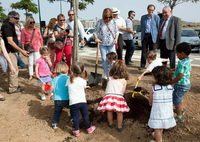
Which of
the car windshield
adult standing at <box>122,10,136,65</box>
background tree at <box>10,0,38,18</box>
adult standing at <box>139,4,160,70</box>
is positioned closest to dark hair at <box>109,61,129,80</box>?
adult standing at <box>139,4,160,70</box>

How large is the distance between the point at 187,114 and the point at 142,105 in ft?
2.68

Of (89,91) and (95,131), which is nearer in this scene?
(95,131)

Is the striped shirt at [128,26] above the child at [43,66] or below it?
above

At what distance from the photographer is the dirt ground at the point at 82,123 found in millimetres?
2828

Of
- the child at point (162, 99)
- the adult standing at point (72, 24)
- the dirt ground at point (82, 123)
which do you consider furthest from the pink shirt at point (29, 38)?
the child at point (162, 99)

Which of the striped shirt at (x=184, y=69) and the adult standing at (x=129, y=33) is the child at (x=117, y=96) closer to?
the striped shirt at (x=184, y=69)

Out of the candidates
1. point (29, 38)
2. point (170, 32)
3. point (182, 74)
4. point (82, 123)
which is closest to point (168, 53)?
point (170, 32)

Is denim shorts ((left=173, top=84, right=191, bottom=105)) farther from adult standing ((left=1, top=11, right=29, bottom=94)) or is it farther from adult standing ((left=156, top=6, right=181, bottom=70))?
adult standing ((left=1, top=11, right=29, bottom=94))

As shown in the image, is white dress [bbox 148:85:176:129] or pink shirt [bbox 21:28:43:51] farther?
pink shirt [bbox 21:28:43:51]

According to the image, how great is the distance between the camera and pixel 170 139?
2.72 m

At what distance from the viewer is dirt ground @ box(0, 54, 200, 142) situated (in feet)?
9.28

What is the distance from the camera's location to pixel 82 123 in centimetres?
333

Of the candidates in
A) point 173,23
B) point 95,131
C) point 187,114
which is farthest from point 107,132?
point 173,23

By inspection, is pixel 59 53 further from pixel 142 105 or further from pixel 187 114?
pixel 187 114
